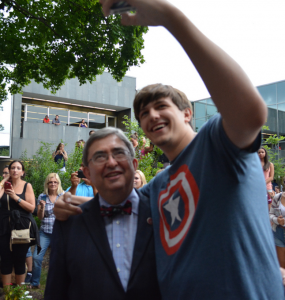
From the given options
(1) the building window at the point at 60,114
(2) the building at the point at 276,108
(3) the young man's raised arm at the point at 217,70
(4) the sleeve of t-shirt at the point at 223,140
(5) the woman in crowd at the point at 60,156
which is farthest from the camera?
(2) the building at the point at 276,108

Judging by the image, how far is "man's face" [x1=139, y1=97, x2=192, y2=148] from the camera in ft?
4.65

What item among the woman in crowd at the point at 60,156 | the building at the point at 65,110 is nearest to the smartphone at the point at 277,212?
the woman in crowd at the point at 60,156

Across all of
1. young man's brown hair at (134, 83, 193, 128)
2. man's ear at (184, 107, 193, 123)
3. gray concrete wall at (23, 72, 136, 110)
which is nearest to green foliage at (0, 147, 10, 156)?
gray concrete wall at (23, 72, 136, 110)

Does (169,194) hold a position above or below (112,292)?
above

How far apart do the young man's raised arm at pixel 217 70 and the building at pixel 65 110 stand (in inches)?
739

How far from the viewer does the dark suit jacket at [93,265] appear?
150cm

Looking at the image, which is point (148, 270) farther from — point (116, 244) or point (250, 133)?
point (250, 133)

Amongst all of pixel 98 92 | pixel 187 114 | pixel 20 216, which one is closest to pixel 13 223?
pixel 20 216

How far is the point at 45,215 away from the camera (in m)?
5.78

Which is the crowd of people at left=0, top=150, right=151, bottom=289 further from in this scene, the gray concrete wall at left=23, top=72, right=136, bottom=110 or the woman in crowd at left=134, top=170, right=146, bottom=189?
the gray concrete wall at left=23, top=72, right=136, bottom=110

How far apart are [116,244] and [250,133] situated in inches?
40.4

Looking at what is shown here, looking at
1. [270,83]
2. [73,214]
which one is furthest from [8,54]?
[270,83]

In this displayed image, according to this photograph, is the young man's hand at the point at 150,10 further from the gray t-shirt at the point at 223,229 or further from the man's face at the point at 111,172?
the man's face at the point at 111,172

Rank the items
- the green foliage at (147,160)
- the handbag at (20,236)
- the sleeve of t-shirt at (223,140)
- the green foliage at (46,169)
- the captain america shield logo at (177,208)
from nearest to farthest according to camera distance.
Result: the sleeve of t-shirt at (223,140)
the captain america shield logo at (177,208)
the handbag at (20,236)
the green foliage at (147,160)
the green foliage at (46,169)
